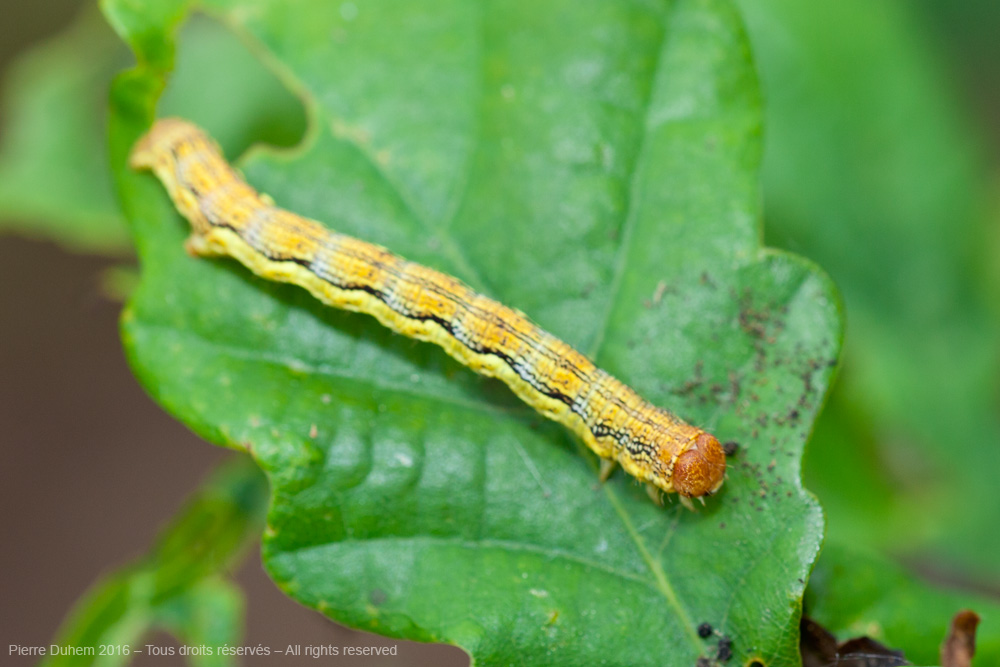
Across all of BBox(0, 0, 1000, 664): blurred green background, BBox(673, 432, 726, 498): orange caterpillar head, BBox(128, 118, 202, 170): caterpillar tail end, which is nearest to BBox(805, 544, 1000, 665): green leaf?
BBox(673, 432, 726, 498): orange caterpillar head

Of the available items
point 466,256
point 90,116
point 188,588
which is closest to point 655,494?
point 466,256

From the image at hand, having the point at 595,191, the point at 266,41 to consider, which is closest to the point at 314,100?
the point at 266,41

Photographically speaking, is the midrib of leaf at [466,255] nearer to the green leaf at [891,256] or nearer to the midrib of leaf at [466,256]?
the midrib of leaf at [466,256]

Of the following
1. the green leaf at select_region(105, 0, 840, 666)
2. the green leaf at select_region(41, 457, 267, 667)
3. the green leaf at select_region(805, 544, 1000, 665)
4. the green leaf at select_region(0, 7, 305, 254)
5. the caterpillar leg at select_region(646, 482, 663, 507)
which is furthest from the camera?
the green leaf at select_region(0, 7, 305, 254)

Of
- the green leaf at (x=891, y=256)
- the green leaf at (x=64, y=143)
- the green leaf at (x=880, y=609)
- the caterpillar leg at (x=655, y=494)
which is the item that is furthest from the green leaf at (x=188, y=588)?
the green leaf at (x=891, y=256)

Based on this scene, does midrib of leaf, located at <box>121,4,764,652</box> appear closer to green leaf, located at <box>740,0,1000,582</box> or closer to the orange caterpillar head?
the orange caterpillar head

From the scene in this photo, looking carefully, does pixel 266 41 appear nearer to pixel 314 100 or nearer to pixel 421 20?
pixel 314 100
